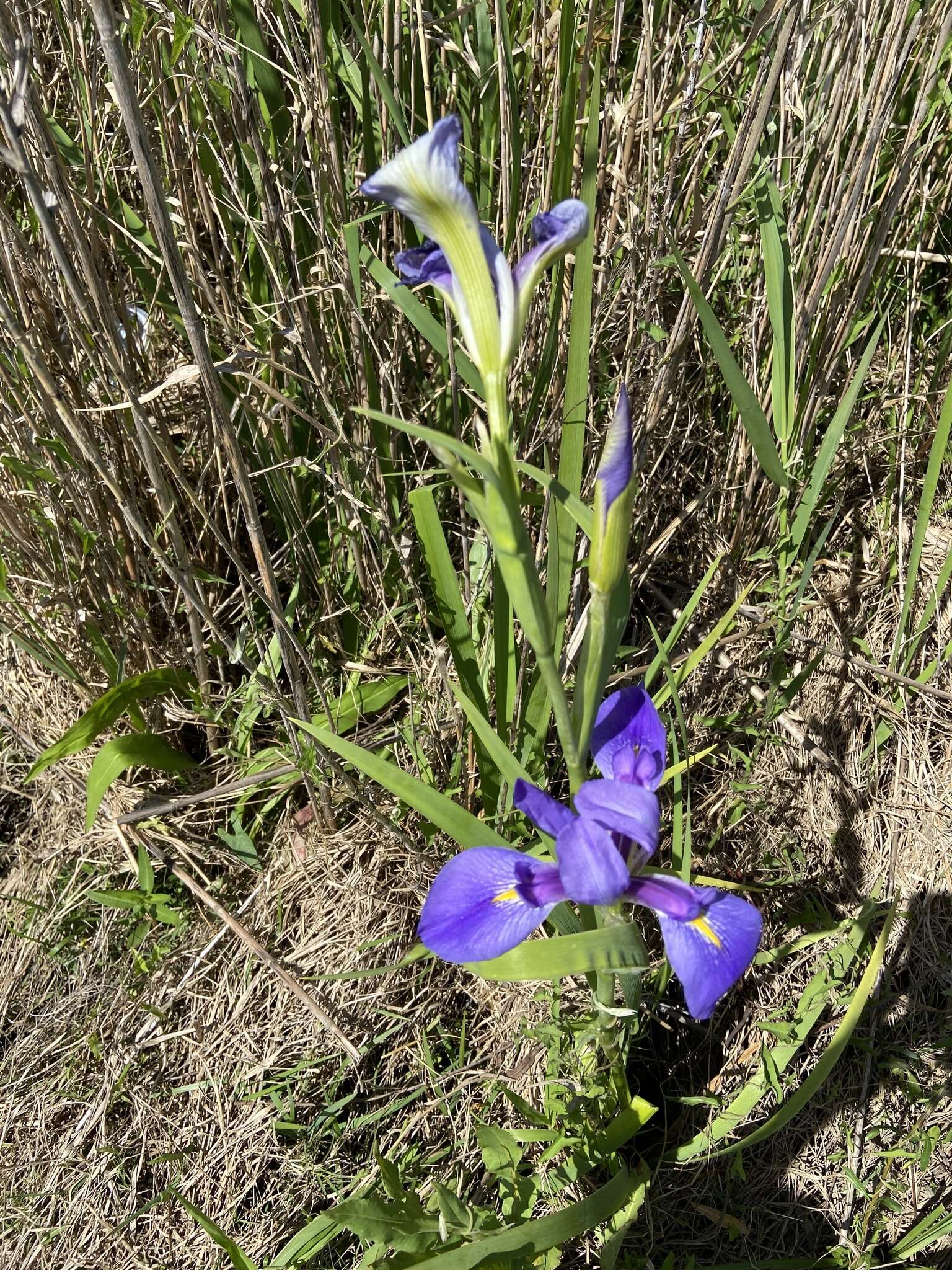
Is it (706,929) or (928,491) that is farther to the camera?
(928,491)

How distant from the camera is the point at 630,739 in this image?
1032 mm

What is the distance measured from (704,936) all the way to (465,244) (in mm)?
660

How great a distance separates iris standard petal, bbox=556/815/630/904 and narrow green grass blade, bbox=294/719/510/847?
10.0 inches

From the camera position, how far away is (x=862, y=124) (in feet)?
4.28

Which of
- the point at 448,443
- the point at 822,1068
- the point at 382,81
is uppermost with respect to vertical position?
the point at 382,81

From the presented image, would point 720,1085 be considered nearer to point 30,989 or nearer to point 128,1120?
point 128,1120

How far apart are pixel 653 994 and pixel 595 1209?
358mm

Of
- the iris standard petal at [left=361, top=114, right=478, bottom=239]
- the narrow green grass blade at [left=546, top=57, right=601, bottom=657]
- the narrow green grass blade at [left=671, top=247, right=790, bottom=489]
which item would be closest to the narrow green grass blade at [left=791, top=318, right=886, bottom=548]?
the narrow green grass blade at [left=671, top=247, right=790, bottom=489]

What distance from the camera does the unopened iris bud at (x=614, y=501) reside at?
79 cm

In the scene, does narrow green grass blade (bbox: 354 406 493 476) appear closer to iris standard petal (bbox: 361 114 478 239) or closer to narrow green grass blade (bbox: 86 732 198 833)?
iris standard petal (bbox: 361 114 478 239)

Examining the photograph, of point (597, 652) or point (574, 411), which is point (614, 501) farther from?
point (574, 411)

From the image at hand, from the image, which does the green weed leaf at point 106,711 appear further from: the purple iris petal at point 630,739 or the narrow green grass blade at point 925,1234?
the narrow green grass blade at point 925,1234

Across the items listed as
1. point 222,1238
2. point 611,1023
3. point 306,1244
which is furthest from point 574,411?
point 306,1244

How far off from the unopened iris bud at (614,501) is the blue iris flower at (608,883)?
208 mm
